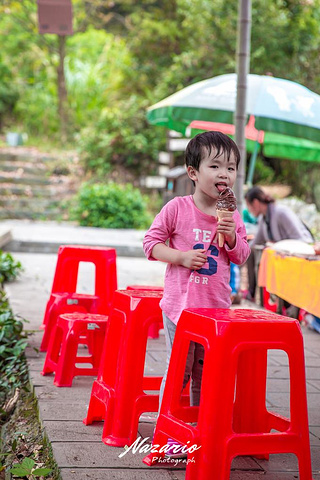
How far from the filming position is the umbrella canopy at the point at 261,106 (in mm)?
7449

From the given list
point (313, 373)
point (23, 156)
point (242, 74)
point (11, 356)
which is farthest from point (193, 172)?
point (23, 156)

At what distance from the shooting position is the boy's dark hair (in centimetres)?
301

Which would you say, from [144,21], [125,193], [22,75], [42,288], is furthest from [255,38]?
[42,288]

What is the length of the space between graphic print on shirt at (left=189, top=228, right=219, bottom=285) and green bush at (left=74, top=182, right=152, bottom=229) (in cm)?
1240

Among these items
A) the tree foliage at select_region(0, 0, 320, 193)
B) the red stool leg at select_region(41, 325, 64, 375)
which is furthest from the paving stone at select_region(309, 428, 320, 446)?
the tree foliage at select_region(0, 0, 320, 193)

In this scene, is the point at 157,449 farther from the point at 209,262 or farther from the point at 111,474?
the point at 209,262

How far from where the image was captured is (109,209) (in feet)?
50.9

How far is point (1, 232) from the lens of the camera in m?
10.7

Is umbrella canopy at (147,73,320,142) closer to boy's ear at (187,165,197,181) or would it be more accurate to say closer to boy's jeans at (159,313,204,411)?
boy's ear at (187,165,197,181)

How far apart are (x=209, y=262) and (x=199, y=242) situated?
97 mm

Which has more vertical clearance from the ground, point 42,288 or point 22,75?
point 22,75

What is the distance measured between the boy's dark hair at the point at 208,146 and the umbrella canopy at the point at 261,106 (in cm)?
451

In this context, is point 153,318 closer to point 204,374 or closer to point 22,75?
point 204,374

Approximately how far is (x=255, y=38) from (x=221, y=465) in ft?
52.8
